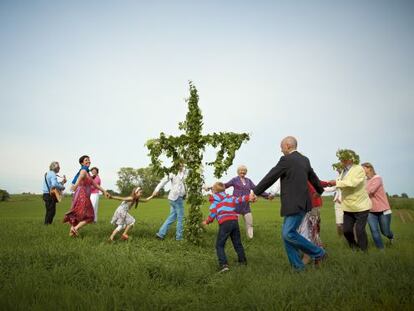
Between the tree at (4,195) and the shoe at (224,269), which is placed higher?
the tree at (4,195)

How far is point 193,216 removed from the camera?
448 inches

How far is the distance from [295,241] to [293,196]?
92 cm

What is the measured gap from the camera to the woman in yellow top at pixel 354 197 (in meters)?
9.23

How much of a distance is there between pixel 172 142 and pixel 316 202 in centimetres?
493

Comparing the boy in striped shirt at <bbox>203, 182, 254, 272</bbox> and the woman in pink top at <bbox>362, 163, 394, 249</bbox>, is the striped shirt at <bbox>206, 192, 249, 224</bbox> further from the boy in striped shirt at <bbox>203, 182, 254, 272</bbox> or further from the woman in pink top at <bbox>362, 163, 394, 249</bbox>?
the woman in pink top at <bbox>362, 163, 394, 249</bbox>

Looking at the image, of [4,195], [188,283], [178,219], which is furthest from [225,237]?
[4,195]

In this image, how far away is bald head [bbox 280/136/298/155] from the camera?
7.57 metres

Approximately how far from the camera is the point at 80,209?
1123 cm

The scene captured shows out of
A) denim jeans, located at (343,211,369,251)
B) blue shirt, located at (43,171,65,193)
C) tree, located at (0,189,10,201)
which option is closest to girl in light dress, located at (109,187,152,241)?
blue shirt, located at (43,171,65,193)

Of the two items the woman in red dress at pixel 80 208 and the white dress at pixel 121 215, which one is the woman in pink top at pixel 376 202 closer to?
the white dress at pixel 121 215

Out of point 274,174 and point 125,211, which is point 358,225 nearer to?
point 274,174

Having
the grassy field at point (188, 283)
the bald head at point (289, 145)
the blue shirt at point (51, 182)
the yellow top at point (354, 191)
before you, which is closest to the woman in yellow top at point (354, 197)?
the yellow top at point (354, 191)

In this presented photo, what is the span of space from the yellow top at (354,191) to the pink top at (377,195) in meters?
1.43

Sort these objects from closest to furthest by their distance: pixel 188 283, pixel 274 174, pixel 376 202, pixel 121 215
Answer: pixel 188 283, pixel 274 174, pixel 376 202, pixel 121 215
